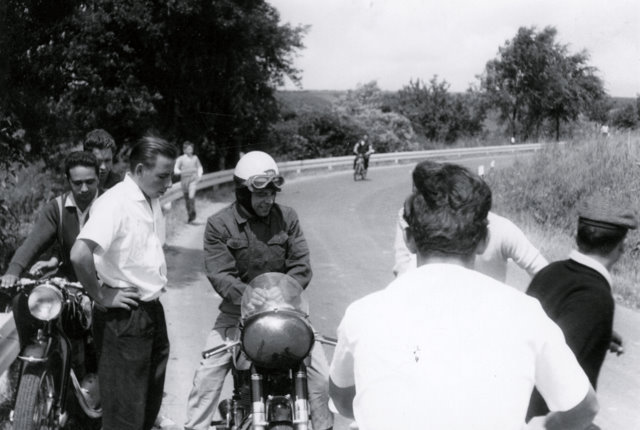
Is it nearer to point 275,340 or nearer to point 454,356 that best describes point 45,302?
point 275,340

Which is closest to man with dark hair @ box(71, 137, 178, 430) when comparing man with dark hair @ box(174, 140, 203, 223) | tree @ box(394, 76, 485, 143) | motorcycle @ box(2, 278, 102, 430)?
motorcycle @ box(2, 278, 102, 430)

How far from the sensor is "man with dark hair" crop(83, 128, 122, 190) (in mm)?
6723

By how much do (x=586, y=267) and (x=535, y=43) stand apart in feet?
182

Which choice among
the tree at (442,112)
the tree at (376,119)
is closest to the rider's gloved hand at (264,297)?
the tree at (376,119)

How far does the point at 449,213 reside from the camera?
226 cm

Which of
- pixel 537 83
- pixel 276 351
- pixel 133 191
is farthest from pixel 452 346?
pixel 537 83

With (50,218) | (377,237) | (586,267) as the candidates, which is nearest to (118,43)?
(377,237)

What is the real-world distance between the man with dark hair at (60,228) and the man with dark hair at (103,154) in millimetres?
1320

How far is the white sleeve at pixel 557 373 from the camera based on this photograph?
83.0 inches

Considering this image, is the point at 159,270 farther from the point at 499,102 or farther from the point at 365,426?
the point at 499,102

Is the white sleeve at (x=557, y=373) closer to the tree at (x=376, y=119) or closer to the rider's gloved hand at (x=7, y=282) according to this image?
the rider's gloved hand at (x=7, y=282)

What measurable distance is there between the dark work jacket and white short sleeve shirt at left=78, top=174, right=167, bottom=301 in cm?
224

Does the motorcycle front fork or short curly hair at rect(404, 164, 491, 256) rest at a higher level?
short curly hair at rect(404, 164, 491, 256)

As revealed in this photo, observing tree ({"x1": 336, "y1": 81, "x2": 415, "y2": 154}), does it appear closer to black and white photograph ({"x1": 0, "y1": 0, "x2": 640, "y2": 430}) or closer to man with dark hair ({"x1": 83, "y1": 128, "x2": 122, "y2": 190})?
black and white photograph ({"x1": 0, "y1": 0, "x2": 640, "y2": 430})
